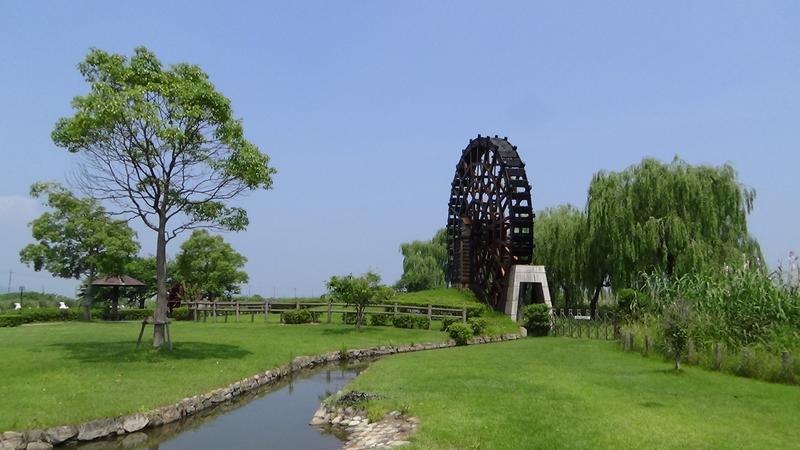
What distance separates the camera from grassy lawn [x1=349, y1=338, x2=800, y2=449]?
7.64 metres

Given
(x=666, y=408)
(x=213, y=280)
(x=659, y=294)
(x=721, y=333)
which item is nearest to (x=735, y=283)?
(x=721, y=333)

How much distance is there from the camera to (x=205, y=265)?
124ft

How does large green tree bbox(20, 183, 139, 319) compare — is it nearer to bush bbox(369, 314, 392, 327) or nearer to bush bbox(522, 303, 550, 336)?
bush bbox(369, 314, 392, 327)

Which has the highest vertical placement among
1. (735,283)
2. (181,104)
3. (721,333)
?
(181,104)

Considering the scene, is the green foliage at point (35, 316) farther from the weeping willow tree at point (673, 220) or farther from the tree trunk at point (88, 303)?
the weeping willow tree at point (673, 220)

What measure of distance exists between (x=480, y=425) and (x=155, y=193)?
11168 mm

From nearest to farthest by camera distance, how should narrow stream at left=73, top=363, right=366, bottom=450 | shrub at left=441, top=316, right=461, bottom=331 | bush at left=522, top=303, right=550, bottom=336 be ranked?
narrow stream at left=73, top=363, right=366, bottom=450 < bush at left=522, top=303, right=550, bottom=336 < shrub at left=441, top=316, right=461, bottom=331

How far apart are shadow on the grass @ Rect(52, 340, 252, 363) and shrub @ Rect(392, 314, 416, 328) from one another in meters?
9.20

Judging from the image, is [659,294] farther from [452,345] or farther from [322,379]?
[322,379]

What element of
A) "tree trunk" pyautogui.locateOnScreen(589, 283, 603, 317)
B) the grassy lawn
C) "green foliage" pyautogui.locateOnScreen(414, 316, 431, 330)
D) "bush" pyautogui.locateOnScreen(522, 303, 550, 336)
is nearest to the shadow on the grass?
the grassy lawn

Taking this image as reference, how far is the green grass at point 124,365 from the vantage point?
948 centimetres

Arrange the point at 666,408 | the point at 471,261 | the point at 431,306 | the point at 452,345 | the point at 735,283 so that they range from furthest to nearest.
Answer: the point at 471,261, the point at 431,306, the point at 452,345, the point at 735,283, the point at 666,408

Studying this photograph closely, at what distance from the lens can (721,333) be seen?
14.0 meters

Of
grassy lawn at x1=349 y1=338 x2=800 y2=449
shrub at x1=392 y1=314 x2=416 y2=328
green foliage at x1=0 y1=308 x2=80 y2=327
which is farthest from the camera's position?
green foliage at x1=0 y1=308 x2=80 y2=327
